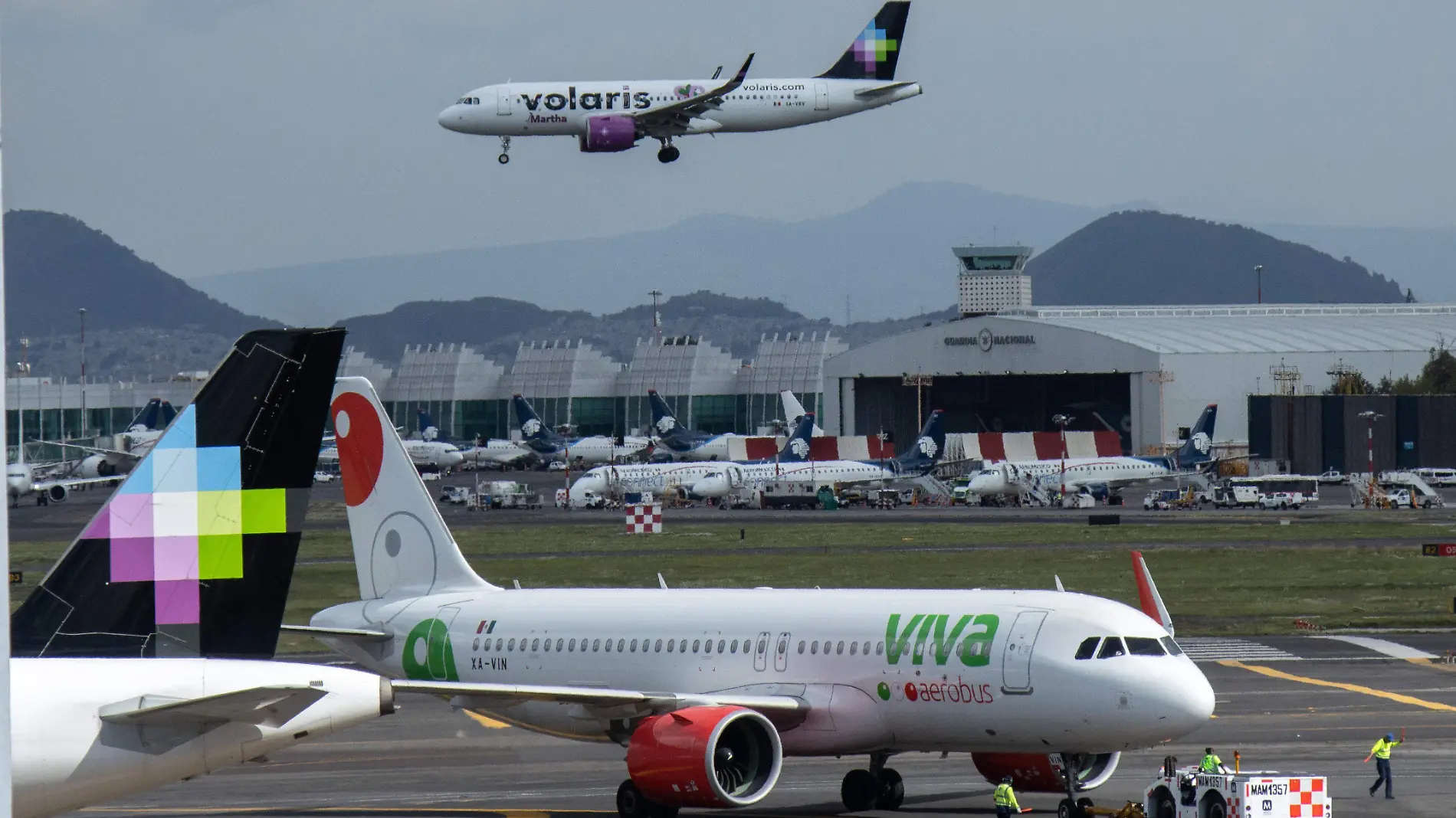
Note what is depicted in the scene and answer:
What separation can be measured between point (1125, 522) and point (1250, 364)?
77.8 metres

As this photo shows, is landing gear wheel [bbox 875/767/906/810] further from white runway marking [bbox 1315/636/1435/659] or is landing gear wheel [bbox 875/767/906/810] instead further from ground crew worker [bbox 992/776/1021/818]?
white runway marking [bbox 1315/636/1435/659]

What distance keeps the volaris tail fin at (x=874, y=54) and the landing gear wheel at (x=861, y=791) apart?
52.9 m

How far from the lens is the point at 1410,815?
97.6 feet

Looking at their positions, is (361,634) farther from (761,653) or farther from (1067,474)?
(1067,474)

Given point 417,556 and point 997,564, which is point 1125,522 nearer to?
point 997,564

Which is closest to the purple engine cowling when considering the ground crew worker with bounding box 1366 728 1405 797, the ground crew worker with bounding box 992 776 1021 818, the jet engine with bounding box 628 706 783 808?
the jet engine with bounding box 628 706 783 808

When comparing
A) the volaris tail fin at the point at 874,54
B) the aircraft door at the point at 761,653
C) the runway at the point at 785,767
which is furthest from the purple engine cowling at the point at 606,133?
the aircraft door at the point at 761,653

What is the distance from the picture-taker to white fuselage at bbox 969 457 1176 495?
5822 inches

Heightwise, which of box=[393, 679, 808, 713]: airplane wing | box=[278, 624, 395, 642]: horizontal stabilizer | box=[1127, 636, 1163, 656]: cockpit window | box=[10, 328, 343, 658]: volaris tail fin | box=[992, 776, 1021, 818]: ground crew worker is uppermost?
box=[10, 328, 343, 658]: volaris tail fin

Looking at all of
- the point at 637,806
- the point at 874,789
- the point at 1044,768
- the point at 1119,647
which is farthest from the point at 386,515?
the point at 1119,647

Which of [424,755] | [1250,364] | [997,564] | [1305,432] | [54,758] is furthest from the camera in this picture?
[1250,364]

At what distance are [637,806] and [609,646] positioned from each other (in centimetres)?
427

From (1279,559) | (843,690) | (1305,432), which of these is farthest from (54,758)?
(1305,432)

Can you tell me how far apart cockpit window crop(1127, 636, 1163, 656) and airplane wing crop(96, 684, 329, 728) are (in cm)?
1573
